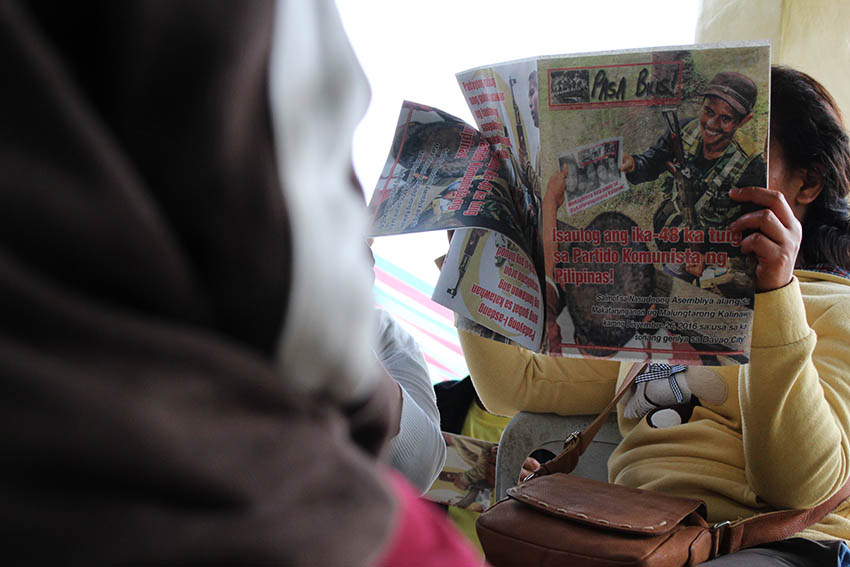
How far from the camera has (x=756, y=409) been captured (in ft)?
2.69

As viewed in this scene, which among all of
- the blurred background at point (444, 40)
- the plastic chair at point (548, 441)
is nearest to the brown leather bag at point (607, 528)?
the plastic chair at point (548, 441)

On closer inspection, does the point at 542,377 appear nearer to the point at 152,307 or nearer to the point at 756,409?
the point at 756,409

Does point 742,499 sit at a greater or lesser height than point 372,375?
lesser

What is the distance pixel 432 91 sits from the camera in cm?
204

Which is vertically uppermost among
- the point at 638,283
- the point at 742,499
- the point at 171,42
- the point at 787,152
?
the point at 171,42

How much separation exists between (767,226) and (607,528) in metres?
0.33

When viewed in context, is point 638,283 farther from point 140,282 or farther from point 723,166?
point 140,282

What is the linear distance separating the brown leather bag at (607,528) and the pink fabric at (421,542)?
51 centimetres

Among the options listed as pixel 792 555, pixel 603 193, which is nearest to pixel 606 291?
pixel 603 193

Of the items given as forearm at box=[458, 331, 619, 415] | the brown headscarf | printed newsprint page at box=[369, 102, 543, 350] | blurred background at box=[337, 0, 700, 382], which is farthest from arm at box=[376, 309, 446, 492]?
blurred background at box=[337, 0, 700, 382]

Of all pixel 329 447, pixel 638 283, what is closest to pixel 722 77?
pixel 638 283

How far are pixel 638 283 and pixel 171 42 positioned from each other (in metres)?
0.64

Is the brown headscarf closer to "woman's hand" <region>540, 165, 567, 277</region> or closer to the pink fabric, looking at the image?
the pink fabric

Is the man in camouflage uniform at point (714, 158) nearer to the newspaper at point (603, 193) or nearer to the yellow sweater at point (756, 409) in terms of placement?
the newspaper at point (603, 193)
